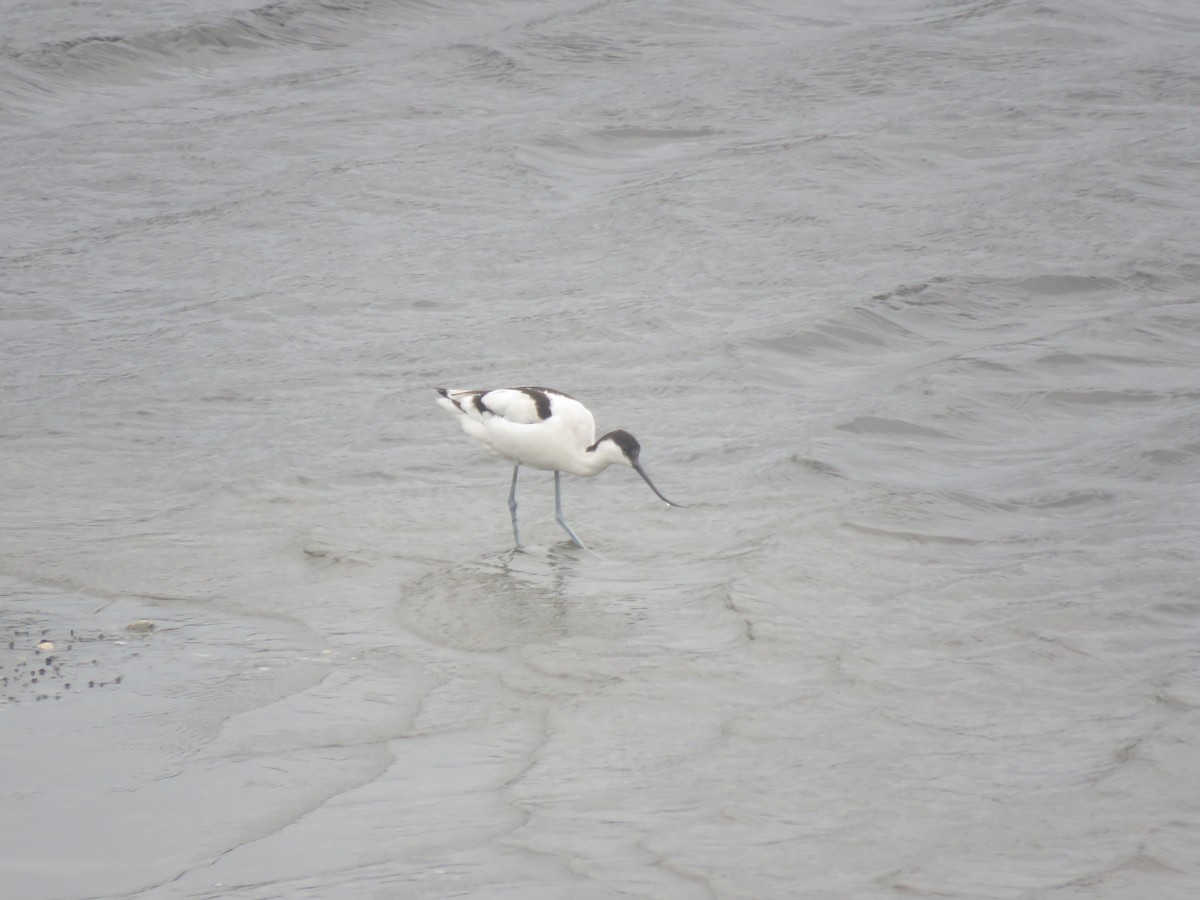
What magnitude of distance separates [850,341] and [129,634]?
18.1 ft

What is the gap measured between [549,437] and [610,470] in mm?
1322

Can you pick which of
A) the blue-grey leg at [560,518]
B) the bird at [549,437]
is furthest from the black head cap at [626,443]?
the blue-grey leg at [560,518]

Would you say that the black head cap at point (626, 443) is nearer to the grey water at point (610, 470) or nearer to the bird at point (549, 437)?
the bird at point (549, 437)

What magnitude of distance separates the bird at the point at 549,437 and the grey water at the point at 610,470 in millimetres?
311

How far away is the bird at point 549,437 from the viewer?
7027mm

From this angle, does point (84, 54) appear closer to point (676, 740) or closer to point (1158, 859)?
point (676, 740)

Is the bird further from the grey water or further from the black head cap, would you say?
the grey water

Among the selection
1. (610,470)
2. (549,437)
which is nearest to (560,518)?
(549,437)

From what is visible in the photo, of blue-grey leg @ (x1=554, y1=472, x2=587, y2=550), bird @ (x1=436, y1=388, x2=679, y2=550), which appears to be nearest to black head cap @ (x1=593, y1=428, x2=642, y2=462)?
bird @ (x1=436, y1=388, x2=679, y2=550)

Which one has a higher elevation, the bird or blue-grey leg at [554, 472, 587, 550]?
the bird

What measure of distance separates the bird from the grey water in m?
0.31

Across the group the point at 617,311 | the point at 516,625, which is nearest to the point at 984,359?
the point at 617,311

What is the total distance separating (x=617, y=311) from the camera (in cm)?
1025

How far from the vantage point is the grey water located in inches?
173
